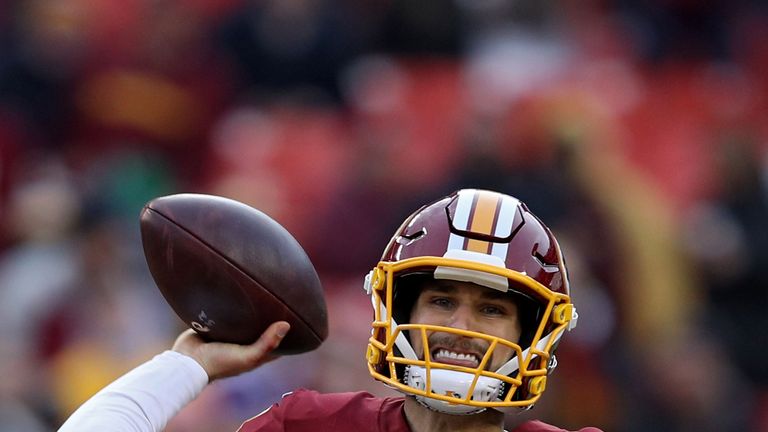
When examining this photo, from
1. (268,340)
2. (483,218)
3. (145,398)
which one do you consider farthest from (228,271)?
(483,218)

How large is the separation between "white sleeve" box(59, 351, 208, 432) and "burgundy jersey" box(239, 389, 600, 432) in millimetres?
222

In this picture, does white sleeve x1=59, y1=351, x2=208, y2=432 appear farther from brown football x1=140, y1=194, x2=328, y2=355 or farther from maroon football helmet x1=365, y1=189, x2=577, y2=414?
maroon football helmet x1=365, y1=189, x2=577, y2=414

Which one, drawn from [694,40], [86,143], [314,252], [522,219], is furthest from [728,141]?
[522,219]

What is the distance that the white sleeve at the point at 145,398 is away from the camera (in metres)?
2.70

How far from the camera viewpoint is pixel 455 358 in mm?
2785

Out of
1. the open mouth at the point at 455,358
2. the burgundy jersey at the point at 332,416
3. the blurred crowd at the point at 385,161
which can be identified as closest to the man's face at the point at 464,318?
the open mouth at the point at 455,358

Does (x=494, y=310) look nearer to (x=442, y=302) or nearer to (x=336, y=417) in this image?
(x=442, y=302)

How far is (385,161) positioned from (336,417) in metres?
3.20

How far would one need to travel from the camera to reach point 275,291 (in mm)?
2805

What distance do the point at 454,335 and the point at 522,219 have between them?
11.6 inches

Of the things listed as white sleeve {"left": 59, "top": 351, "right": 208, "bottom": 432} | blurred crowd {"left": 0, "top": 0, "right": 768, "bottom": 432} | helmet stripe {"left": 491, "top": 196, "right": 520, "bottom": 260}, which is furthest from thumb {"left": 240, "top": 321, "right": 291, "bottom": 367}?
blurred crowd {"left": 0, "top": 0, "right": 768, "bottom": 432}

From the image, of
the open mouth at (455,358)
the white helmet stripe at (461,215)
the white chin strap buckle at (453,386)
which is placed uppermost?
the white helmet stripe at (461,215)

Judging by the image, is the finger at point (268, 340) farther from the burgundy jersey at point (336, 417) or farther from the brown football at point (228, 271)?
the burgundy jersey at point (336, 417)

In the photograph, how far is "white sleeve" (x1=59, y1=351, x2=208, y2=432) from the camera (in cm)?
270
